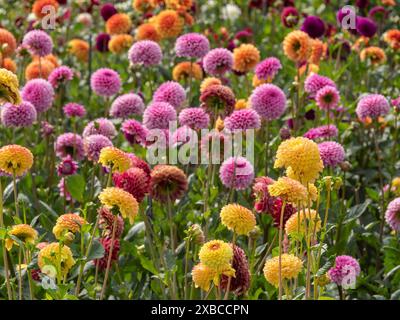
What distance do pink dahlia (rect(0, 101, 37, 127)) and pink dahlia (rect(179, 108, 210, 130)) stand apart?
25.9 inches

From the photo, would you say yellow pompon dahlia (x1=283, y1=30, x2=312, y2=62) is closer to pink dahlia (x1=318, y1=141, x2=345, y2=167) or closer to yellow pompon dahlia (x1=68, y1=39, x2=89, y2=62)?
pink dahlia (x1=318, y1=141, x2=345, y2=167)

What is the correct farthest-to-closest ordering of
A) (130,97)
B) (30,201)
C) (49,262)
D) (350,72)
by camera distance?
(350,72)
(130,97)
(30,201)
(49,262)

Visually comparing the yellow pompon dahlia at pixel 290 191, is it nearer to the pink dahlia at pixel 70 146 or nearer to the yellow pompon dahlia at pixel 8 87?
the yellow pompon dahlia at pixel 8 87

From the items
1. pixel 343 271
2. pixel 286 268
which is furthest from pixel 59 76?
pixel 286 268

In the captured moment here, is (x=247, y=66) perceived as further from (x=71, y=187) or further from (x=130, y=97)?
(x=71, y=187)

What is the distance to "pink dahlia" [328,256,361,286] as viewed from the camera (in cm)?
268

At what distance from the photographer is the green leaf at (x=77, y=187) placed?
10.7 ft

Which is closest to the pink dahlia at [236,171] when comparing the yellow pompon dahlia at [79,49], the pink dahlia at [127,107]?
the pink dahlia at [127,107]

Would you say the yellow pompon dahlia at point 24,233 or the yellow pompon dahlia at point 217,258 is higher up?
the yellow pompon dahlia at point 24,233

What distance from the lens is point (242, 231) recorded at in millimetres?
2336

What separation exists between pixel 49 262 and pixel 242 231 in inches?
20.1

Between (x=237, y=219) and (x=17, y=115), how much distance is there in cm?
150

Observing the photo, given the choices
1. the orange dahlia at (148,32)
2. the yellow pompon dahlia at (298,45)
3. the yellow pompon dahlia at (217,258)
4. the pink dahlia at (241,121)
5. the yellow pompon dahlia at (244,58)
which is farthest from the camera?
the orange dahlia at (148,32)
